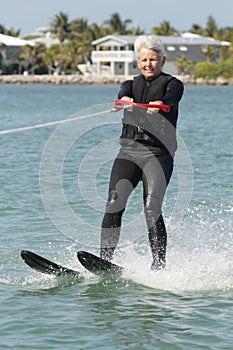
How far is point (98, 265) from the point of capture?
748 cm

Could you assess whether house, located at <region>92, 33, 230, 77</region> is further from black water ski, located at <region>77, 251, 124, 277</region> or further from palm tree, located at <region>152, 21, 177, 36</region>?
black water ski, located at <region>77, 251, 124, 277</region>

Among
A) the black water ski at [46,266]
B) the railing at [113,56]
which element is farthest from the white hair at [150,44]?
the railing at [113,56]

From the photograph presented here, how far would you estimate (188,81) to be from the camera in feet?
384

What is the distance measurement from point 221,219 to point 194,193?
292 cm

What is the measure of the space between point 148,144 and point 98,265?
1.06 meters

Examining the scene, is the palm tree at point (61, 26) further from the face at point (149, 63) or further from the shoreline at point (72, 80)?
the face at point (149, 63)

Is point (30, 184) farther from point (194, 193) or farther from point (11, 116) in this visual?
point (11, 116)

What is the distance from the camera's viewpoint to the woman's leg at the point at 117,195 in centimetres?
742

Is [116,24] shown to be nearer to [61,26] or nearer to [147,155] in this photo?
[61,26]

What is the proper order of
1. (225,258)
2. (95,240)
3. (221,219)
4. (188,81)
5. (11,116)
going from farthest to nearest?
(188,81)
(11,116)
(221,219)
(95,240)
(225,258)

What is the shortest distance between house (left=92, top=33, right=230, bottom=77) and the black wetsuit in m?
98.1

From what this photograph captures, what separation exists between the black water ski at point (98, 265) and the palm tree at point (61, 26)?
119 m

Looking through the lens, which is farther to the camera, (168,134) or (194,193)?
(194,193)

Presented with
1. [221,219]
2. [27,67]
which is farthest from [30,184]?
[27,67]
